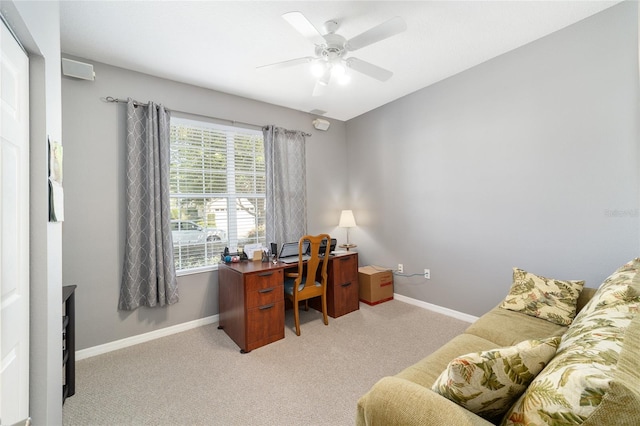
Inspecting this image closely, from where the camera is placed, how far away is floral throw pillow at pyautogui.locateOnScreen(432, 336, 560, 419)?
0.85m

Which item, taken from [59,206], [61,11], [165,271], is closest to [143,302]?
[165,271]

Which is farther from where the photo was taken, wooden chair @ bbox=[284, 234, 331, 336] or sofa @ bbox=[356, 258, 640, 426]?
wooden chair @ bbox=[284, 234, 331, 336]

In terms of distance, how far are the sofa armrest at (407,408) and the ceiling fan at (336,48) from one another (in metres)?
1.91

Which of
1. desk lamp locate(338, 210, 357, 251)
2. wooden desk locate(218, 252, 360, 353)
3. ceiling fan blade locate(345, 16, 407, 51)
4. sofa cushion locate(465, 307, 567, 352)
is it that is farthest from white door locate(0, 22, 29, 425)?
desk lamp locate(338, 210, 357, 251)

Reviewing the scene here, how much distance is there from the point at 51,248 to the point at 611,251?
359cm

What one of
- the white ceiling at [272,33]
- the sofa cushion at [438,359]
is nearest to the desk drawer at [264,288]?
the sofa cushion at [438,359]

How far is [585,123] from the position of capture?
212 cm

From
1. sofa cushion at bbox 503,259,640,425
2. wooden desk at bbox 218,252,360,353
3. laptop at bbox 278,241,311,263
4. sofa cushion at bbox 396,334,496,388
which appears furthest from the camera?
laptop at bbox 278,241,311,263

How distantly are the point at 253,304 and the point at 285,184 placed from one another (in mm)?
1633

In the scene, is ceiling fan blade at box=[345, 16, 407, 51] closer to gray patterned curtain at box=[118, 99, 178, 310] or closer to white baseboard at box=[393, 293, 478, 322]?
gray patterned curtain at box=[118, 99, 178, 310]

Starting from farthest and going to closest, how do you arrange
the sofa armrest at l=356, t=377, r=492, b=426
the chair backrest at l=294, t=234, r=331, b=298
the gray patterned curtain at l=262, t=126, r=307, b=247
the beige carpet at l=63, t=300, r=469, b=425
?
1. the gray patterned curtain at l=262, t=126, r=307, b=247
2. the chair backrest at l=294, t=234, r=331, b=298
3. the beige carpet at l=63, t=300, r=469, b=425
4. the sofa armrest at l=356, t=377, r=492, b=426

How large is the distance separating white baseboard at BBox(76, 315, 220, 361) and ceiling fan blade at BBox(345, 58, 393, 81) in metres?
2.94

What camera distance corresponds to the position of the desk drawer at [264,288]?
7.95ft

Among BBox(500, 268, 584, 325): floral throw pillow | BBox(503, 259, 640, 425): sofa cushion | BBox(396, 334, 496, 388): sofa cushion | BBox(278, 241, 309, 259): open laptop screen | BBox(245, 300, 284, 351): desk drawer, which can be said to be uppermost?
BBox(278, 241, 309, 259): open laptop screen
